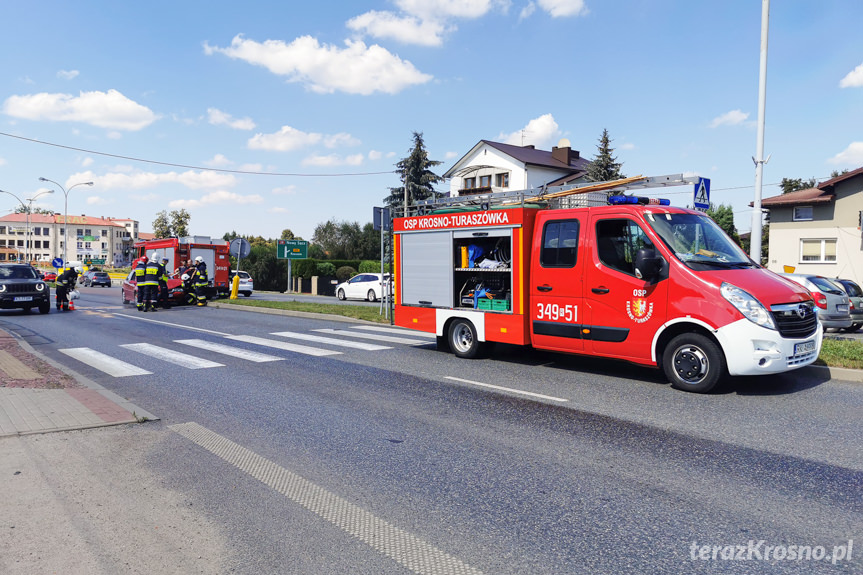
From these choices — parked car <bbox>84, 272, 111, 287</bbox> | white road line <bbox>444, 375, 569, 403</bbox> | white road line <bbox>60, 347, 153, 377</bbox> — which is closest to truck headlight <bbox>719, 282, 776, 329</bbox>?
white road line <bbox>444, 375, 569, 403</bbox>

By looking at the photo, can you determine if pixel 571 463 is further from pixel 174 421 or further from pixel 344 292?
pixel 344 292

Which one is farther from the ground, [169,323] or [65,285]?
[65,285]

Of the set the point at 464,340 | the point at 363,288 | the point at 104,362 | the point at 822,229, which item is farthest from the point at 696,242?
the point at 822,229

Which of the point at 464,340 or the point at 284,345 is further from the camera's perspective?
the point at 284,345

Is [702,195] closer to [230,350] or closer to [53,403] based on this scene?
[230,350]

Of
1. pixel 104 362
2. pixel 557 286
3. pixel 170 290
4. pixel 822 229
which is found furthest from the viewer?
pixel 822 229

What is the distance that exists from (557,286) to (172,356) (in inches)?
271

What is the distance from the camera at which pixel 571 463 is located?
4.91 metres

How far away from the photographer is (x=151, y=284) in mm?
20719

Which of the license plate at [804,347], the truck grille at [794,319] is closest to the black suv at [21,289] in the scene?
the truck grille at [794,319]

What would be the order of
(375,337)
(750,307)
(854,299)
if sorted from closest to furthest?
(750,307) < (375,337) < (854,299)

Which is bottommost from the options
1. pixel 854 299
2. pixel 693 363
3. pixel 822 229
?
pixel 693 363

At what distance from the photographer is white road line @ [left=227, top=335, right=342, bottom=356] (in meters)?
11.1

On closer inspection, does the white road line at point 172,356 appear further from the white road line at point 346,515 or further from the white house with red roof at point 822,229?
the white house with red roof at point 822,229
